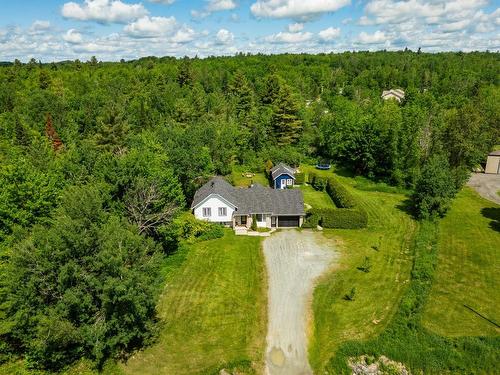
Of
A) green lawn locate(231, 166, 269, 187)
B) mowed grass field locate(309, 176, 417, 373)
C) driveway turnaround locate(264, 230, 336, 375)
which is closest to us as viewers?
driveway turnaround locate(264, 230, 336, 375)

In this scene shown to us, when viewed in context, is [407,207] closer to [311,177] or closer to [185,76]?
[311,177]

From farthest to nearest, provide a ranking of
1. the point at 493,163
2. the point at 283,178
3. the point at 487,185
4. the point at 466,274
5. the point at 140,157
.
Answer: the point at 493,163
the point at 487,185
the point at 283,178
the point at 140,157
the point at 466,274

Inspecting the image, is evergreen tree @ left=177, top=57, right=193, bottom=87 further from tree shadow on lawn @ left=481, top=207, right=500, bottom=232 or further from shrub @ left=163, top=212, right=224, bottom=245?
tree shadow on lawn @ left=481, top=207, right=500, bottom=232

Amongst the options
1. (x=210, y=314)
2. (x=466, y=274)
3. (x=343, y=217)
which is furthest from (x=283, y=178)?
(x=210, y=314)

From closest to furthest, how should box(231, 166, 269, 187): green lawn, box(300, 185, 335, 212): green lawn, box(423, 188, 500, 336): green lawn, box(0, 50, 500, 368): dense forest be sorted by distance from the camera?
box(0, 50, 500, 368): dense forest → box(423, 188, 500, 336): green lawn → box(300, 185, 335, 212): green lawn → box(231, 166, 269, 187): green lawn

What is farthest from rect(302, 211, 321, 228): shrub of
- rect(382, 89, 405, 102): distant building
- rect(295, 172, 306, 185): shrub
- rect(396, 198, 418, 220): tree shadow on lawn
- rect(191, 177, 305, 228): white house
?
rect(382, 89, 405, 102): distant building

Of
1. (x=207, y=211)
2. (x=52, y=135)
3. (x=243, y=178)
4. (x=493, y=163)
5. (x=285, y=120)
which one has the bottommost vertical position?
(x=243, y=178)

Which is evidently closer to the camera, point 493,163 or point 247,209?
point 247,209
